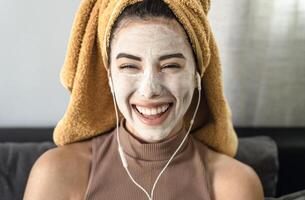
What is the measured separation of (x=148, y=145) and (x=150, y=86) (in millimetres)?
158

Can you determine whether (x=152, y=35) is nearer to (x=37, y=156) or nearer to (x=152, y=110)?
(x=152, y=110)

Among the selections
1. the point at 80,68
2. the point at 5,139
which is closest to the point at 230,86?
the point at 80,68

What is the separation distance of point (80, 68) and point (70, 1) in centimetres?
39

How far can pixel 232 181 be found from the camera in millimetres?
1014

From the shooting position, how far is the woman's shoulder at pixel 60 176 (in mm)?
955

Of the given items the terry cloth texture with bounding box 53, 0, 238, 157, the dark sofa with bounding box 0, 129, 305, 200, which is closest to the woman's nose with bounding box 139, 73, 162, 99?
the terry cloth texture with bounding box 53, 0, 238, 157

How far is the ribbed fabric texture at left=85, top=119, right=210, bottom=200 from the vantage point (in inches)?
38.1

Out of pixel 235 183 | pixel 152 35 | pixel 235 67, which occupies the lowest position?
pixel 235 183

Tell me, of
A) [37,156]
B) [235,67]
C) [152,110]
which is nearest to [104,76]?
[152,110]

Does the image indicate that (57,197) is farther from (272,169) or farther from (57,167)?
(272,169)

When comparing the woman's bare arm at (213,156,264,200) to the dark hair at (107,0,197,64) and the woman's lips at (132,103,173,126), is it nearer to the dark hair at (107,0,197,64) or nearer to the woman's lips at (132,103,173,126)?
the woman's lips at (132,103,173,126)

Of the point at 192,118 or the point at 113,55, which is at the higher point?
the point at 113,55

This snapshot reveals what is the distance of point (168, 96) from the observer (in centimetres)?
90

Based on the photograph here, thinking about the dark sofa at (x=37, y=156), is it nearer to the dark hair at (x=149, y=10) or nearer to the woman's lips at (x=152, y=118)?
the woman's lips at (x=152, y=118)
